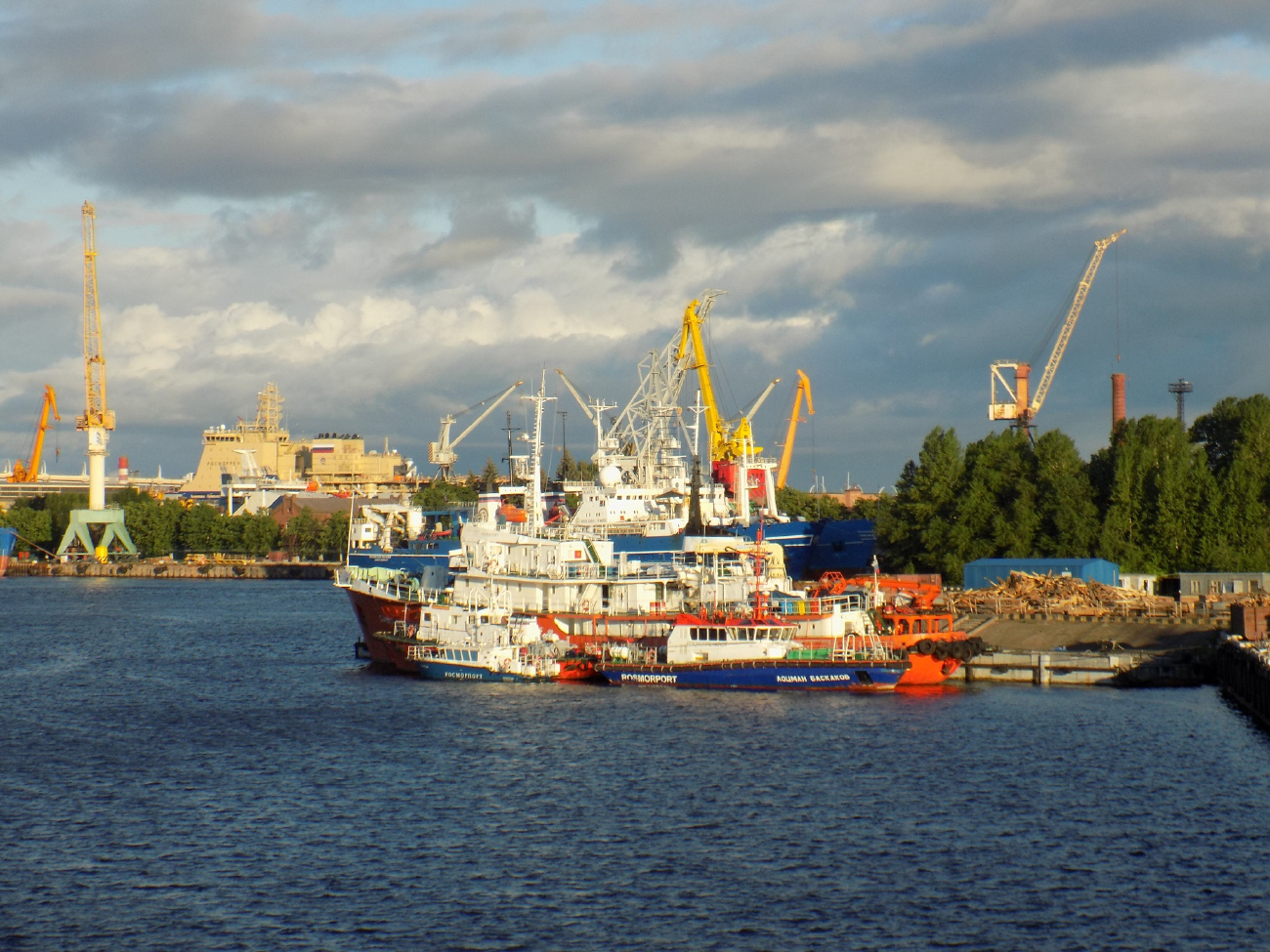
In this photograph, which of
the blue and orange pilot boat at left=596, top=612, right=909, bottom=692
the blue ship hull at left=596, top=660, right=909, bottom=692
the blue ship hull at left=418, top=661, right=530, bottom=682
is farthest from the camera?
the blue ship hull at left=418, top=661, right=530, bottom=682

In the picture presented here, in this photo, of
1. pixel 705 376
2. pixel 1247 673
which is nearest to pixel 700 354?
pixel 705 376

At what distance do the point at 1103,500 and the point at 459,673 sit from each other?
55.2 meters

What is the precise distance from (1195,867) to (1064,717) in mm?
21972

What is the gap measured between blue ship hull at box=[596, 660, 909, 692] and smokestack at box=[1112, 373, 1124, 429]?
8485cm

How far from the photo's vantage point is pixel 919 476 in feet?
368

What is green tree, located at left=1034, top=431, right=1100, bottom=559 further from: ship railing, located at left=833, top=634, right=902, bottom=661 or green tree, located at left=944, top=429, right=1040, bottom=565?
ship railing, located at left=833, top=634, right=902, bottom=661

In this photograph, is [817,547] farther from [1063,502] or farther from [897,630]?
[897,630]

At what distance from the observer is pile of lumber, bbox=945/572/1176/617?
270ft

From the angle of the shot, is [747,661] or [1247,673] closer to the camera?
[1247,673]

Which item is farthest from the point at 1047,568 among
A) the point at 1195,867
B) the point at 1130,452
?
the point at 1195,867

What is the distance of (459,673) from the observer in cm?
7250

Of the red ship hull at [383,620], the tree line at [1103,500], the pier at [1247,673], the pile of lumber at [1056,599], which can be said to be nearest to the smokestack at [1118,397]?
the tree line at [1103,500]

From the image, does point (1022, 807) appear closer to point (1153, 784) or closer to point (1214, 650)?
point (1153, 784)

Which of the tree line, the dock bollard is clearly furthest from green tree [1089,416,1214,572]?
the dock bollard
